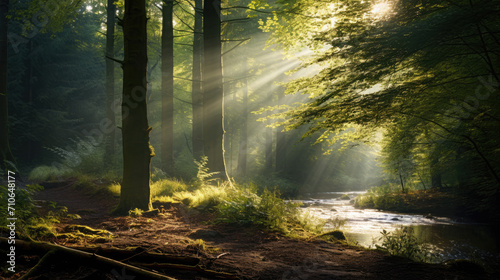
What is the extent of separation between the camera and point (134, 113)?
6918 millimetres

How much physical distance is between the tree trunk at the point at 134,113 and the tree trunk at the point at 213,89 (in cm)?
301

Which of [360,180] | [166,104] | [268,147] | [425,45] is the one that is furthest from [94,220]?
[360,180]

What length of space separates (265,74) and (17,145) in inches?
775

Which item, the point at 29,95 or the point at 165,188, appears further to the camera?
the point at 29,95

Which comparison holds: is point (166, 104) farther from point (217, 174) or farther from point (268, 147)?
point (268, 147)

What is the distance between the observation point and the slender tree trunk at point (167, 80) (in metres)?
13.9

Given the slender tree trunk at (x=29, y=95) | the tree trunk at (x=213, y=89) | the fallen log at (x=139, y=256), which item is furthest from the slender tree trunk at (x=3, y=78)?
the slender tree trunk at (x=29, y=95)

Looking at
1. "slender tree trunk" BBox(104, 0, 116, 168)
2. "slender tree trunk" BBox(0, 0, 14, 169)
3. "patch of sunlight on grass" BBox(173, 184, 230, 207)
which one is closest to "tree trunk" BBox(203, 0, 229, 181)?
"patch of sunlight on grass" BBox(173, 184, 230, 207)

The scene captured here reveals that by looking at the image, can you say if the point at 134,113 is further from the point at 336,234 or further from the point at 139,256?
the point at 336,234

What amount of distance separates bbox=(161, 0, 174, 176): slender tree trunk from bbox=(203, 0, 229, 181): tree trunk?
14.7 feet

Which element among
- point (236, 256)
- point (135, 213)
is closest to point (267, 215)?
point (236, 256)

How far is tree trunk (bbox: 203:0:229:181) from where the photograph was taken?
9.83 m

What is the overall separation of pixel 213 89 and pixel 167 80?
5.29m

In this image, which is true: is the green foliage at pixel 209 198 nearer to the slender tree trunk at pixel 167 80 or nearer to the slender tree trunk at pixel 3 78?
the slender tree trunk at pixel 167 80
